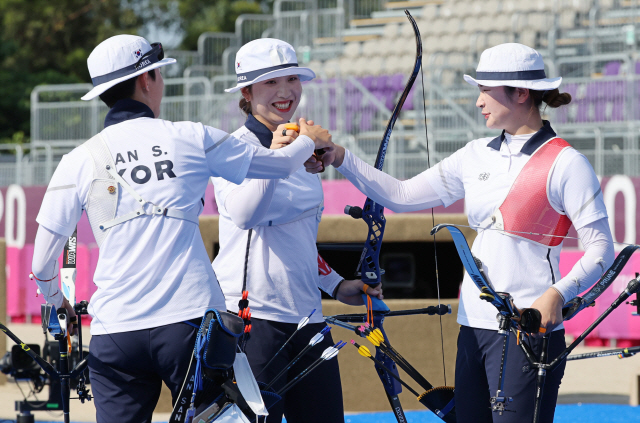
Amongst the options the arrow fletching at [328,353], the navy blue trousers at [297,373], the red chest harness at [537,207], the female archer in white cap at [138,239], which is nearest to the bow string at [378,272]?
the navy blue trousers at [297,373]

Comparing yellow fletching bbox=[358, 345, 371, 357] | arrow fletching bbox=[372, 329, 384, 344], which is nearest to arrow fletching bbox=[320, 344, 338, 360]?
yellow fletching bbox=[358, 345, 371, 357]

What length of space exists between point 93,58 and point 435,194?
4.66ft

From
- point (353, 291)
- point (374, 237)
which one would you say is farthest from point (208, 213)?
point (353, 291)

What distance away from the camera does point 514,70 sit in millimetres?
3154

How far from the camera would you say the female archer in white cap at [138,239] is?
8.87 ft

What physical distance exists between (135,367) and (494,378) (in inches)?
48.0

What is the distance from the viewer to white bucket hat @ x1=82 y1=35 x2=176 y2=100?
112 inches

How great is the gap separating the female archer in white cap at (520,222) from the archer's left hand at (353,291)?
0.56 m

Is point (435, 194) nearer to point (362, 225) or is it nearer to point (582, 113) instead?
point (362, 225)

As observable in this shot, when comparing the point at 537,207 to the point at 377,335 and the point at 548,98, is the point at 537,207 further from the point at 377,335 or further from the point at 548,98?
the point at 377,335

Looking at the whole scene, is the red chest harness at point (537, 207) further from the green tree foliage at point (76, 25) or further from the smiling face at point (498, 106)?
the green tree foliage at point (76, 25)

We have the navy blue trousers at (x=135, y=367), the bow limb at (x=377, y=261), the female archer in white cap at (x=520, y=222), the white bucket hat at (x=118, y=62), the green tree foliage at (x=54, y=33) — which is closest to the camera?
the navy blue trousers at (x=135, y=367)

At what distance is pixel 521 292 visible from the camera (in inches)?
120

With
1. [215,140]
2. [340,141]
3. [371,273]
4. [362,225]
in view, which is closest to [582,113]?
[340,141]
